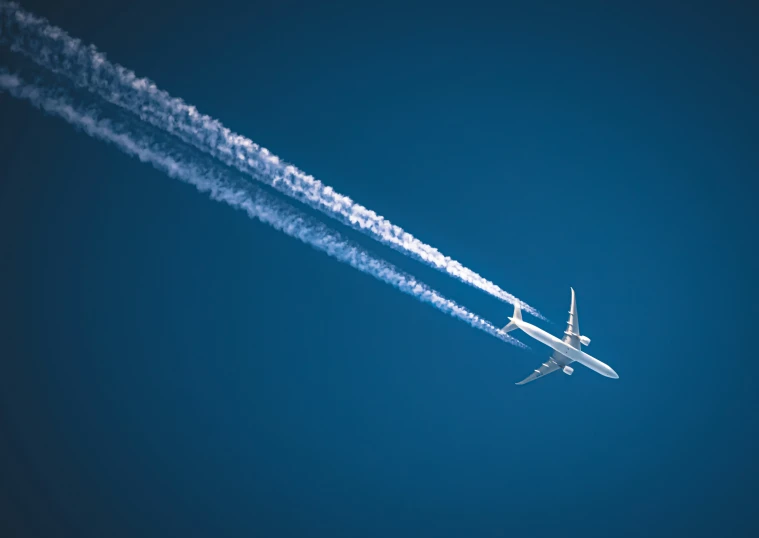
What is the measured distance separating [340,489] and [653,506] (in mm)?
16697

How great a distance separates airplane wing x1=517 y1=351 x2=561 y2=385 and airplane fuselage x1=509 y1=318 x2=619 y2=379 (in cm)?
139

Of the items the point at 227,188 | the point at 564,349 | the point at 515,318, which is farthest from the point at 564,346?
the point at 227,188

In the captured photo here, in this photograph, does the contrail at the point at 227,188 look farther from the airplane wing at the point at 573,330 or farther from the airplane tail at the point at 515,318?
the airplane wing at the point at 573,330

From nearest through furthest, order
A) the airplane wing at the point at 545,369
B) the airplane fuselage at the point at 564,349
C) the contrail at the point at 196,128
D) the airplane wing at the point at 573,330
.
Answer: the contrail at the point at 196,128, the airplane fuselage at the point at 564,349, the airplane wing at the point at 573,330, the airplane wing at the point at 545,369

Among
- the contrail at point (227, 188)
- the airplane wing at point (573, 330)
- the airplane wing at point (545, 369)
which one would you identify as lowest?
the contrail at point (227, 188)

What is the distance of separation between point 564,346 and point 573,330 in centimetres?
118

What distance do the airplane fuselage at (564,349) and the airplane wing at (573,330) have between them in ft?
1.30

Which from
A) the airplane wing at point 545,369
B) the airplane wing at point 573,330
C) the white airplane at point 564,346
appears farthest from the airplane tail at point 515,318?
the airplane wing at point 545,369

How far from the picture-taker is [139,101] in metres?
15.6

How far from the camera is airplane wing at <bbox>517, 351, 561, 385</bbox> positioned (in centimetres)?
2562

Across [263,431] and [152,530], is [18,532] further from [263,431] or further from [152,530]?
[263,431]

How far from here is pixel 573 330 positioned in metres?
24.0

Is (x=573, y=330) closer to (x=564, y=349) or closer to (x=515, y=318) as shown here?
(x=564, y=349)

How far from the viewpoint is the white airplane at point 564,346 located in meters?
22.7
